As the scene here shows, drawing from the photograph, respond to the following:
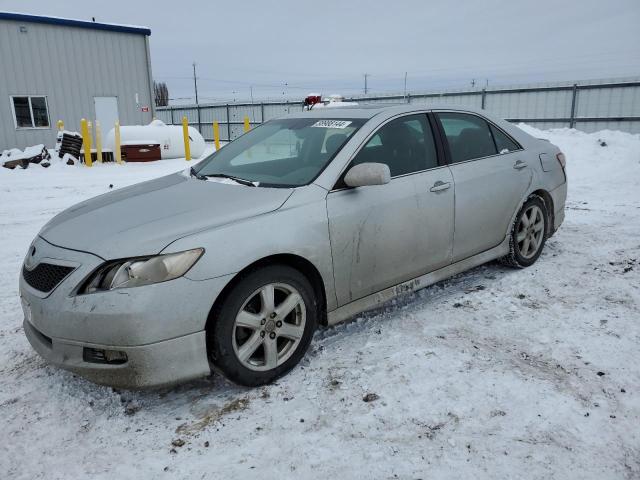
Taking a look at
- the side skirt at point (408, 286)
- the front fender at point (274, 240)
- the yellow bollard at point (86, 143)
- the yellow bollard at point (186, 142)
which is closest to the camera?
the front fender at point (274, 240)

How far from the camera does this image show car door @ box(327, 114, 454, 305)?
3.17 meters

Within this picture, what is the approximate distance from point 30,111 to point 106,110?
2806 mm

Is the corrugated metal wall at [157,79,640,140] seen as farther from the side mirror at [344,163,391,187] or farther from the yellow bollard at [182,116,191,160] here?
the side mirror at [344,163,391,187]

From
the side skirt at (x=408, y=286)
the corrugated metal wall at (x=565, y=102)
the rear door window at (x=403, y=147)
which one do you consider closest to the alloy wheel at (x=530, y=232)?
the side skirt at (x=408, y=286)

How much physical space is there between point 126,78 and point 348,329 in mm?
20446

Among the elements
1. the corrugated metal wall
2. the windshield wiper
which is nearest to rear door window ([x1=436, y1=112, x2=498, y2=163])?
the windshield wiper

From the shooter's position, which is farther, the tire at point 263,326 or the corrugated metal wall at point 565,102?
the corrugated metal wall at point 565,102

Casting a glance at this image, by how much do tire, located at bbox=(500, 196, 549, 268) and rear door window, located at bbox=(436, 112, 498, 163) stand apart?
68 cm

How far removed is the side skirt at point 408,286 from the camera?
10.6 ft

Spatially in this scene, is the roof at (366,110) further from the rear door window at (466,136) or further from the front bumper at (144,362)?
the front bumper at (144,362)

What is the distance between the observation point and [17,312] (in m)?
3.98

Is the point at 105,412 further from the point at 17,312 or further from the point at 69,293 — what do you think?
the point at 17,312

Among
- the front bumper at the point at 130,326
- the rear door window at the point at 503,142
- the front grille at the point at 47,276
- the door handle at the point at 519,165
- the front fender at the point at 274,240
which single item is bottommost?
the front bumper at the point at 130,326

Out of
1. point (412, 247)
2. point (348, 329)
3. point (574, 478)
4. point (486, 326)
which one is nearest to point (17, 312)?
point (348, 329)
